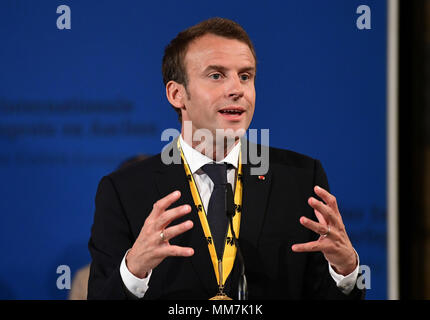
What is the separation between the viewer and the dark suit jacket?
2090 millimetres

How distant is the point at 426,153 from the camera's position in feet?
8.00

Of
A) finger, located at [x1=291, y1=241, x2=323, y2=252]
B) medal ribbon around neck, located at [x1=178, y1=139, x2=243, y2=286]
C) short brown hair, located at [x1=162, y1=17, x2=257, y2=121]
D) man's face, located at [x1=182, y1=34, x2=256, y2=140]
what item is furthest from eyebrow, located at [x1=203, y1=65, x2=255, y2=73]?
finger, located at [x1=291, y1=241, x2=323, y2=252]

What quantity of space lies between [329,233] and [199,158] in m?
0.71

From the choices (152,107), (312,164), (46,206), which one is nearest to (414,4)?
(312,164)

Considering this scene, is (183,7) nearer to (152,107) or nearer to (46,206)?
(152,107)

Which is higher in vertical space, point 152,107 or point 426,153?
point 152,107

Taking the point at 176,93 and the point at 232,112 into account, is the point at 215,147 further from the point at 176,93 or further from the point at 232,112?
the point at 176,93

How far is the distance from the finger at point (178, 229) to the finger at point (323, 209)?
1.45 feet

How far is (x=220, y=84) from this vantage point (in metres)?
2.27

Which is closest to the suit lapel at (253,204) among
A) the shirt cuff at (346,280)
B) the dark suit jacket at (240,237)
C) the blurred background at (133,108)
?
the dark suit jacket at (240,237)

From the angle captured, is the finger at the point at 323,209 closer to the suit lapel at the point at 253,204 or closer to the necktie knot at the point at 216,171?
the suit lapel at the point at 253,204

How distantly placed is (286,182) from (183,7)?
1.38 meters

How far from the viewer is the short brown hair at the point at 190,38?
2354mm

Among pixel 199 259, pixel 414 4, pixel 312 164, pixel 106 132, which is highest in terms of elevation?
pixel 414 4
